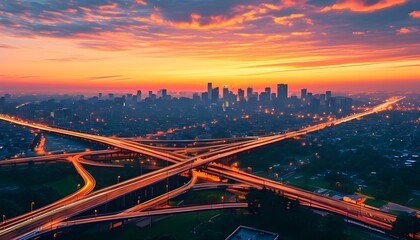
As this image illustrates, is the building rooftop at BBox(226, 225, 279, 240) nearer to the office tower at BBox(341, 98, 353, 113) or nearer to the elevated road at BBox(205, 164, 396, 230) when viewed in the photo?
the elevated road at BBox(205, 164, 396, 230)

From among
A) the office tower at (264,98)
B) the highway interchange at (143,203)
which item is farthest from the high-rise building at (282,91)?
the highway interchange at (143,203)

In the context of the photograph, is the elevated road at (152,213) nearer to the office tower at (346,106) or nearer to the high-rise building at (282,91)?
the office tower at (346,106)

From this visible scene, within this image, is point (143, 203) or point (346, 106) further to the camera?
point (346, 106)

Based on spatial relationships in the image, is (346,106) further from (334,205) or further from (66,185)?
(66,185)

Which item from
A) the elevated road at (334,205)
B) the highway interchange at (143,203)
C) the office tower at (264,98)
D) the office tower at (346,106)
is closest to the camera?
the highway interchange at (143,203)

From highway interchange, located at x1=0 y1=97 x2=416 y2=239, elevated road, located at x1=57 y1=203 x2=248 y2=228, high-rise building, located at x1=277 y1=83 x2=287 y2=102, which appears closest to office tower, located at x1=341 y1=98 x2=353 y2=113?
high-rise building, located at x1=277 y1=83 x2=287 y2=102

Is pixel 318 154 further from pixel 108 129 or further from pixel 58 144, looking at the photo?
pixel 108 129

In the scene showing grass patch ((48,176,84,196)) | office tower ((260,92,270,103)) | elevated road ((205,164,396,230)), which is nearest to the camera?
elevated road ((205,164,396,230))

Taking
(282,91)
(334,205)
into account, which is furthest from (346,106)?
(334,205)

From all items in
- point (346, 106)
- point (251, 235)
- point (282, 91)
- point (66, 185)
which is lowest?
point (66, 185)
